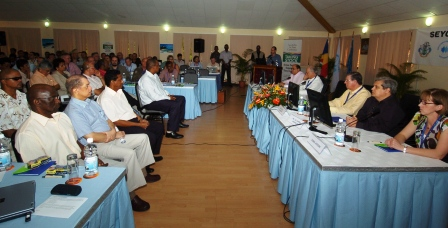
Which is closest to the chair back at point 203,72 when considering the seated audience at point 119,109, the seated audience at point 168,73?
the seated audience at point 168,73

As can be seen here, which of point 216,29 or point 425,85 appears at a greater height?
point 216,29

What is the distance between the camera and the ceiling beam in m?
9.46

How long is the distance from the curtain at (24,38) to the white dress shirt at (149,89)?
1096 cm

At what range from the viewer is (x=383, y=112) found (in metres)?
2.92

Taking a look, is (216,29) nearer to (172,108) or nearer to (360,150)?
(172,108)

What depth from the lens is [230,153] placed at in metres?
4.32

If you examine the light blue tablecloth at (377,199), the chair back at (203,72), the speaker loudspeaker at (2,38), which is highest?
the speaker loudspeaker at (2,38)

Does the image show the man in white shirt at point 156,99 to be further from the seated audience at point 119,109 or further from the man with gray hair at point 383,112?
the man with gray hair at point 383,112

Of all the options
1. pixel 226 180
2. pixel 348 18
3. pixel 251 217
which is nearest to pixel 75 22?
pixel 348 18

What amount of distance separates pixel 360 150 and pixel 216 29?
11.5 metres

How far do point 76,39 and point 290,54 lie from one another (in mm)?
10118

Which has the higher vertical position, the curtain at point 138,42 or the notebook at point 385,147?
the curtain at point 138,42

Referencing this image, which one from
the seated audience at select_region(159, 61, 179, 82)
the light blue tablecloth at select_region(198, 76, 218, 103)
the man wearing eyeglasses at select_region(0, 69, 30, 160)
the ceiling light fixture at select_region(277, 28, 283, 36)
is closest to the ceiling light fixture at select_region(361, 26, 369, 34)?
the ceiling light fixture at select_region(277, 28, 283, 36)

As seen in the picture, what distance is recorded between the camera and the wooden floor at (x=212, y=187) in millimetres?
2611
